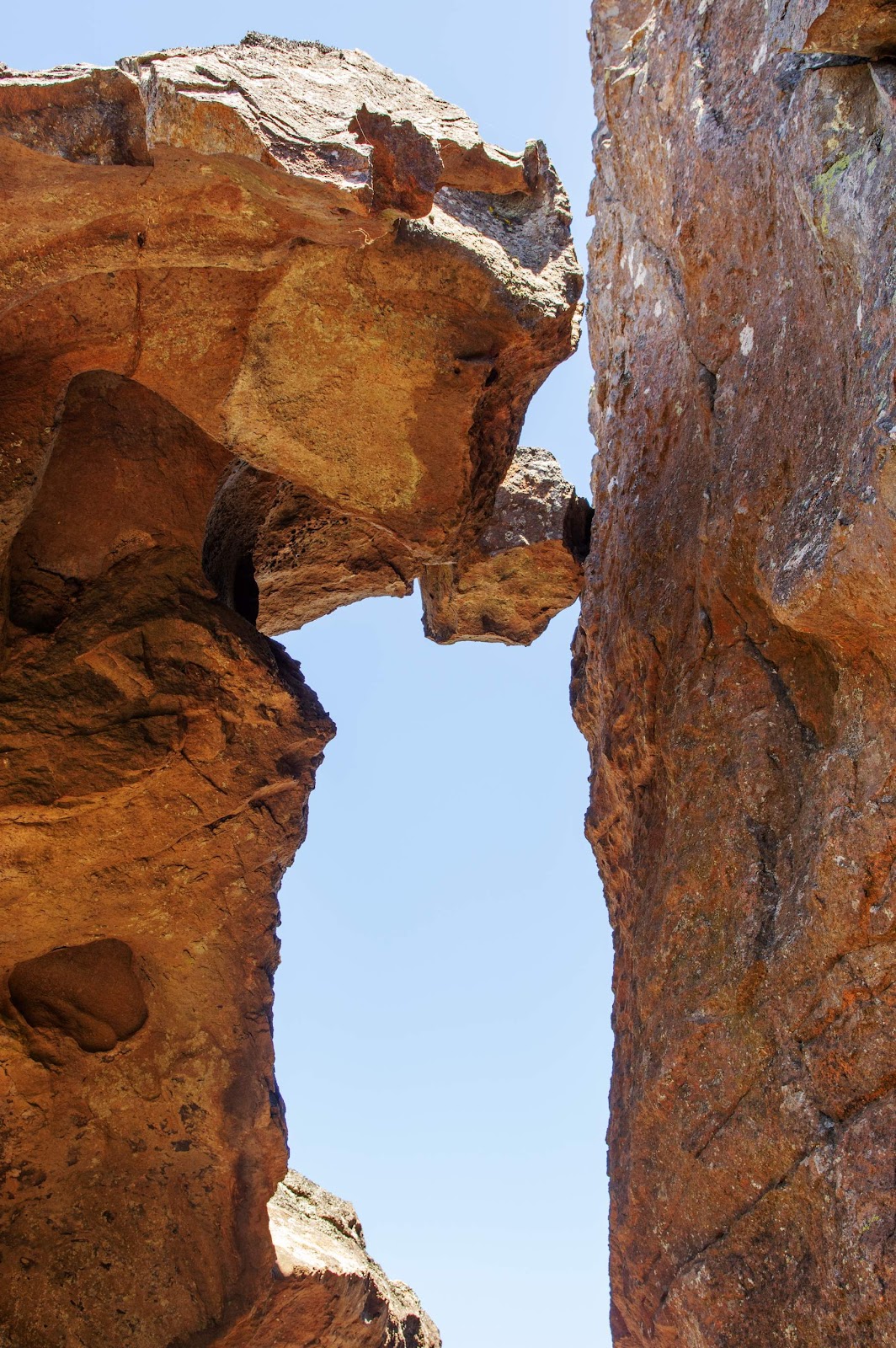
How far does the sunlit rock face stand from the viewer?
5512 millimetres

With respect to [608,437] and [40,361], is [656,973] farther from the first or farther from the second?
[40,361]

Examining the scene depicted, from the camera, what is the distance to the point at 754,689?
17.0 ft

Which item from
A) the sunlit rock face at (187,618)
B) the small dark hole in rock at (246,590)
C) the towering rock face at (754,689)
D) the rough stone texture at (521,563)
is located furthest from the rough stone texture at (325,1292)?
the rough stone texture at (521,563)

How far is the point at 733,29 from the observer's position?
5.79 meters

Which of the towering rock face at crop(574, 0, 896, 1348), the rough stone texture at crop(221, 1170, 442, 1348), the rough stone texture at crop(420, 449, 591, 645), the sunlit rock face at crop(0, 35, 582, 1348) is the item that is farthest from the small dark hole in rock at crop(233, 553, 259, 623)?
the rough stone texture at crop(221, 1170, 442, 1348)

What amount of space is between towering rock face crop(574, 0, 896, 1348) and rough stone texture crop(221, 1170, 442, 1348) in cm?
235

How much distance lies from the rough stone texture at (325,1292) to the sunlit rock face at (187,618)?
10 centimetres

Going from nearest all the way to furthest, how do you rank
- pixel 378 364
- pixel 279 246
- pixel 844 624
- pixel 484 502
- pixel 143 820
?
pixel 844 624
pixel 279 246
pixel 378 364
pixel 143 820
pixel 484 502

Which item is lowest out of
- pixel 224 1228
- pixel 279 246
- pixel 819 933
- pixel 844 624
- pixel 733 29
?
pixel 224 1228

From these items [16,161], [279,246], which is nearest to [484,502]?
[279,246]

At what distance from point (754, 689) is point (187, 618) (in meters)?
2.90

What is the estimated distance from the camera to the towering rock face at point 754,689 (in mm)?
4055

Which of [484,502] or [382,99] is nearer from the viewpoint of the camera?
[382,99]

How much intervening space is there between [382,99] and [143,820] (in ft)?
11.9
